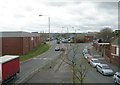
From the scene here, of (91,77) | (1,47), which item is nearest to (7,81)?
(91,77)

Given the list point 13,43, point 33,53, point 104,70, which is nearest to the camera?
point 104,70

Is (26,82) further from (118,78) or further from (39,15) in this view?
(39,15)

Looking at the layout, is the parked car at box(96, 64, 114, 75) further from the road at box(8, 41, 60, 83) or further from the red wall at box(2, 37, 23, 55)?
the red wall at box(2, 37, 23, 55)

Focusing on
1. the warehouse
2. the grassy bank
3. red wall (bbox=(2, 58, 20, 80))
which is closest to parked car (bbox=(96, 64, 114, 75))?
red wall (bbox=(2, 58, 20, 80))

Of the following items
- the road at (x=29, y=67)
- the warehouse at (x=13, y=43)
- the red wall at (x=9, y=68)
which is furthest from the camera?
the warehouse at (x=13, y=43)

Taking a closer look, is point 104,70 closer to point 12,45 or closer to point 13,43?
point 13,43

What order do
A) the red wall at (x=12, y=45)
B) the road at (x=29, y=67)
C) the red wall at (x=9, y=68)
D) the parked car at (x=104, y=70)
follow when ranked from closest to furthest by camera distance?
the red wall at (x=9, y=68) → the road at (x=29, y=67) → the parked car at (x=104, y=70) → the red wall at (x=12, y=45)

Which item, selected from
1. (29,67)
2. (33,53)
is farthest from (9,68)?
(33,53)

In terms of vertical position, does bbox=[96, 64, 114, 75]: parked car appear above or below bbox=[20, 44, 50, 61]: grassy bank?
below

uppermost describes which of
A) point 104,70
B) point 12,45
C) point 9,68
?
point 12,45

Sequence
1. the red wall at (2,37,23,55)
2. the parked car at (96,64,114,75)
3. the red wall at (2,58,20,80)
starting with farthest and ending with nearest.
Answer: the red wall at (2,37,23,55), the parked car at (96,64,114,75), the red wall at (2,58,20,80)

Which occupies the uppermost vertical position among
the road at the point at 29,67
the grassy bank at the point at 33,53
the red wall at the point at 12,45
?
the red wall at the point at 12,45

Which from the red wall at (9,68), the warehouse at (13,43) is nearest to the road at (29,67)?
the red wall at (9,68)

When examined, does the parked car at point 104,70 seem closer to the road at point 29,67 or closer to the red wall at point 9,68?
the road at point 29,67
